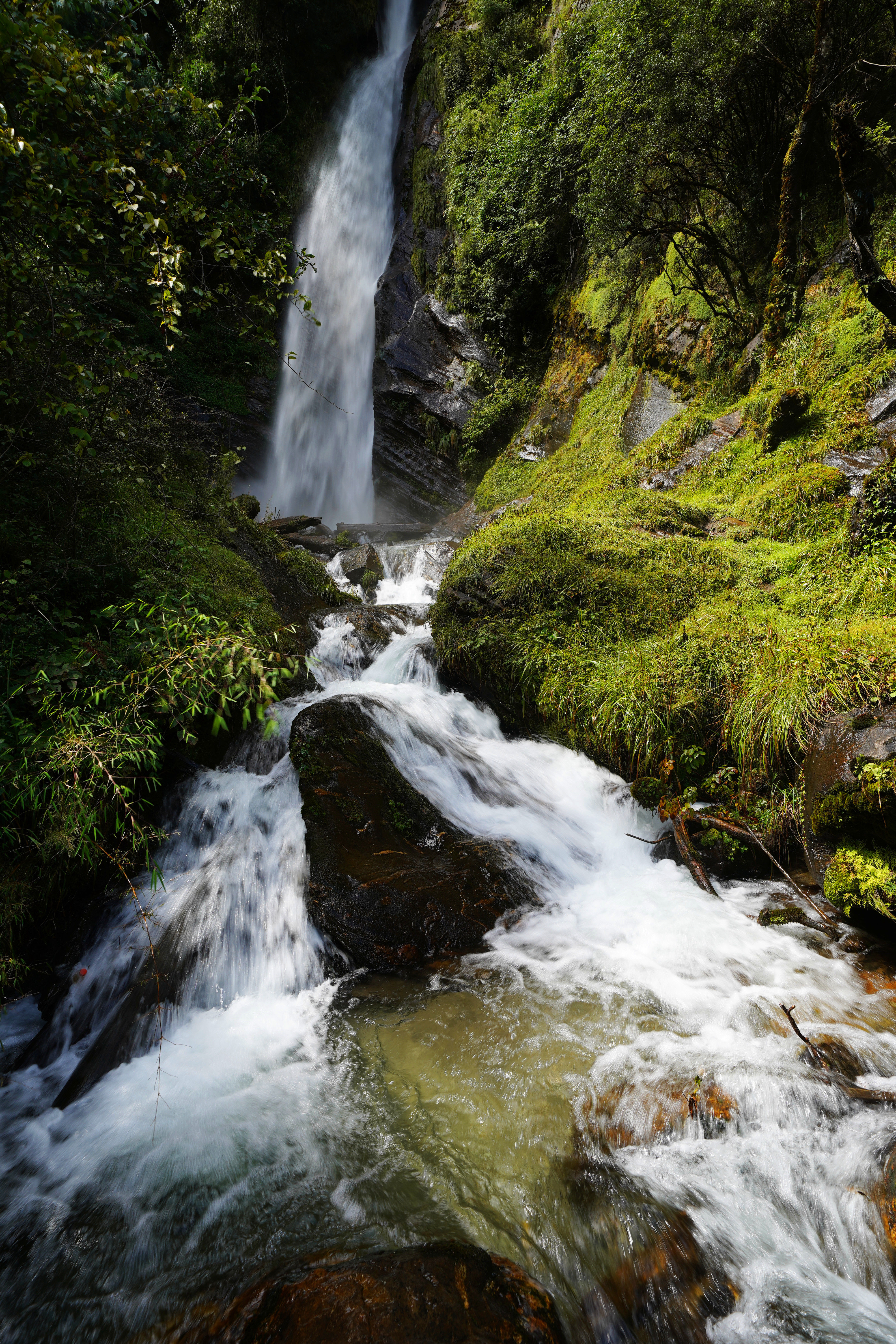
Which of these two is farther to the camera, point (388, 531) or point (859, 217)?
point (388, 531)

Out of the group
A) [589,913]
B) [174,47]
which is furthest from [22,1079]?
[174,47]

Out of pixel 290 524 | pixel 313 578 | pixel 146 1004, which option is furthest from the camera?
pixel 290 524

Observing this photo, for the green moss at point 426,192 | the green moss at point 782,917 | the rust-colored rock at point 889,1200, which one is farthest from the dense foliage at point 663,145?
the rust-colored rock at point 889,1200

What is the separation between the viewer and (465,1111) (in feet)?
8.95

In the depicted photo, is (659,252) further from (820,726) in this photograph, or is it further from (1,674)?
(1,674)

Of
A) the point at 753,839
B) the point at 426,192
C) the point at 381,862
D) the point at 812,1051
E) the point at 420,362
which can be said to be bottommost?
the point at 381,862

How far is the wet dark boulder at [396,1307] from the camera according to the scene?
1656 millimetres

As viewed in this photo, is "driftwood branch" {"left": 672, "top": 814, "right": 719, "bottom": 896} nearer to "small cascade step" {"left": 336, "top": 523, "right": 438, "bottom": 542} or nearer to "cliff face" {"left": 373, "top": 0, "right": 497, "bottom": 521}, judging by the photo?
"small cascade step" {"left": 336, "top": 523, "right": 438, "bottom": 542}

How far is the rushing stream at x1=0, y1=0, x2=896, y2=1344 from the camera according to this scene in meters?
2.14

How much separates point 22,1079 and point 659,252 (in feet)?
53.2

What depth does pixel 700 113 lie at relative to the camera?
8930 millimetres

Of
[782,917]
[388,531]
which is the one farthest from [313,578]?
[388,531]

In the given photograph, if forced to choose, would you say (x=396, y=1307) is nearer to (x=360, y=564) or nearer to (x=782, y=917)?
(x=782, y=917)

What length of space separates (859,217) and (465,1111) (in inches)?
349
